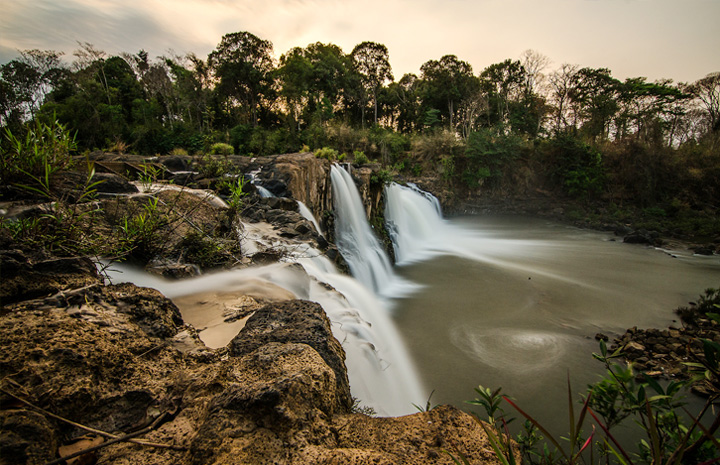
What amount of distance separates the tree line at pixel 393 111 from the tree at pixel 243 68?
104 millimetres

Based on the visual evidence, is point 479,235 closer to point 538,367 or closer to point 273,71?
point 538,367

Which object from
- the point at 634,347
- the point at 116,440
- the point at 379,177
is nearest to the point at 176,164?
the point at 379,177

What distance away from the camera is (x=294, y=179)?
319 inches

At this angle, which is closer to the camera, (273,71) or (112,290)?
(112,290)

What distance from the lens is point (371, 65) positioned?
2911cm

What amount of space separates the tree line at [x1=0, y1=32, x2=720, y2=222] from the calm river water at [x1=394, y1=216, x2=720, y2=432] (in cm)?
928

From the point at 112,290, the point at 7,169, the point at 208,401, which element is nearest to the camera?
the point at 208,401

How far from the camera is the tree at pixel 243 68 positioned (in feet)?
83.0

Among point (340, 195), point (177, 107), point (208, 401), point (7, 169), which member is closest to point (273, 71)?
point (177, 107)

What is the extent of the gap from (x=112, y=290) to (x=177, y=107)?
3525 cm

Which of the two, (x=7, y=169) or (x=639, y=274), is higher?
(x=7, y=169)

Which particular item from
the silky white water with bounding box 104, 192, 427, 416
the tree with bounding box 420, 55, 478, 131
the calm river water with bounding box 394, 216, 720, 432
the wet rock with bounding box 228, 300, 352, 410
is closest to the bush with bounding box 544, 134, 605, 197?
the calm river water with bounding box 394, 216, 720, 432

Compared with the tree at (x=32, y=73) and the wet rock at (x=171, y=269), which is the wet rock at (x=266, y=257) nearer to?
the wet rock at (x=171, y=269)

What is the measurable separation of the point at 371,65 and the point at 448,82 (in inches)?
302
